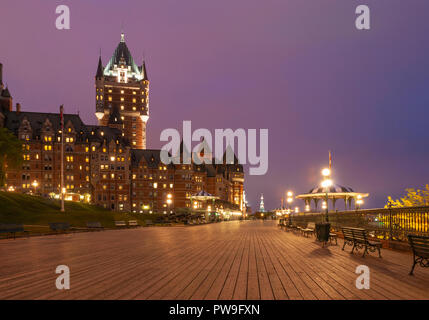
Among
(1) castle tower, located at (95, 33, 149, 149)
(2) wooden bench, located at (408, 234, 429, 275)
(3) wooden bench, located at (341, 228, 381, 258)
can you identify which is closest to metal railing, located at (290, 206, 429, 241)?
(3) wooden bench, located at (341, 228, 381, 258)

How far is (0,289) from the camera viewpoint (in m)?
7.58

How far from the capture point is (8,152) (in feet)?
202

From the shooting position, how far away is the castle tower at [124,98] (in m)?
135

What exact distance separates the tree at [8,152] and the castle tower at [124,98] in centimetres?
6649

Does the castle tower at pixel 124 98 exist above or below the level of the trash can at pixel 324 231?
above

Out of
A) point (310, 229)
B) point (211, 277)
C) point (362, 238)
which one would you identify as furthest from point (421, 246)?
point (310, 229)

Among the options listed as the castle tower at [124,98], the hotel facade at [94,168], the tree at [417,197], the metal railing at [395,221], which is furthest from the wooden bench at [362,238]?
the castle tower at [124,98]

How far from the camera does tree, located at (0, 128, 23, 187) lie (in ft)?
200

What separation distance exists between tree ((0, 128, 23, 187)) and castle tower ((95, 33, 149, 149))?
6649cm

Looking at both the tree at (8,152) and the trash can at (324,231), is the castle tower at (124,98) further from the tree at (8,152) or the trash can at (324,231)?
the trash can at (324,231)

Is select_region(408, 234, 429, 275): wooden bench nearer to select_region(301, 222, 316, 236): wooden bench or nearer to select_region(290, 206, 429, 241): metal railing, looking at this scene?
select_region(290, 206, 429, 241): metal railing
